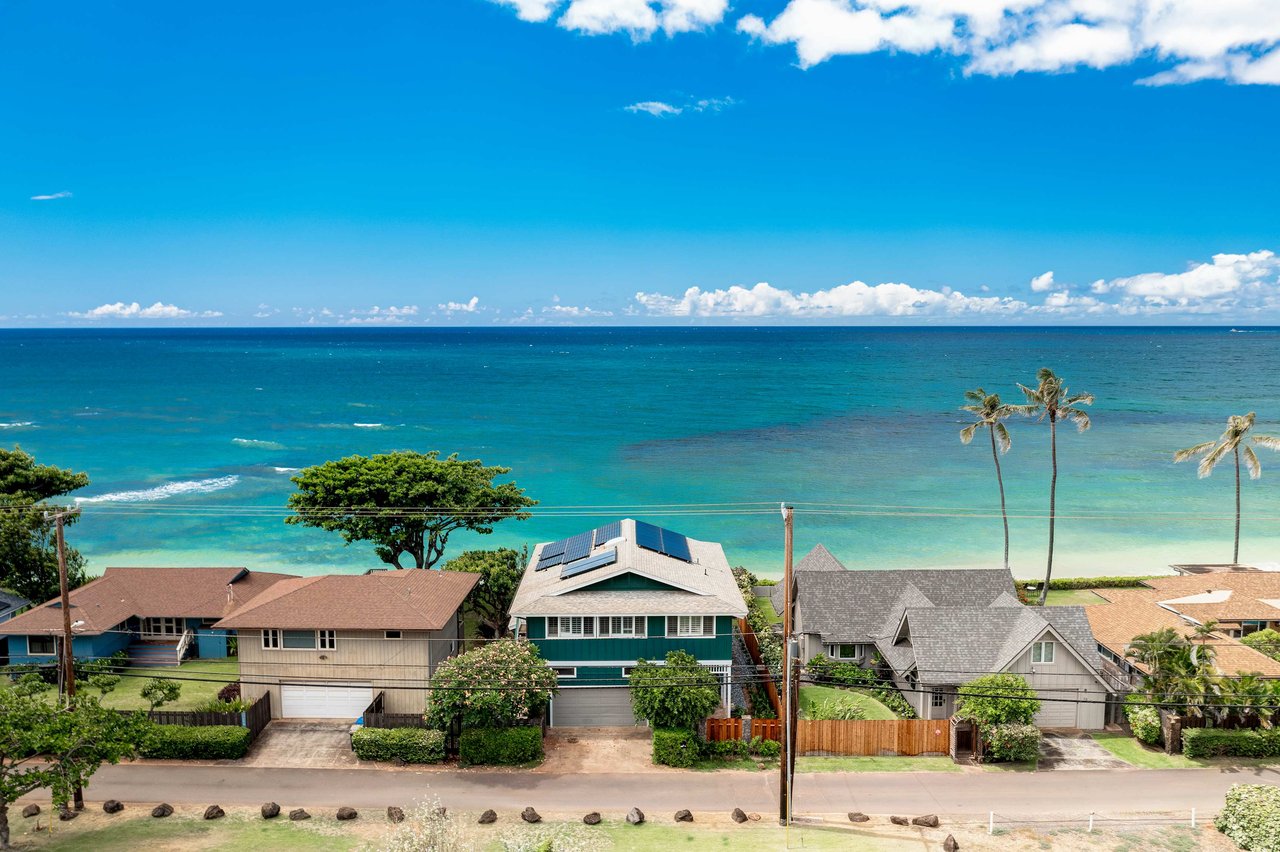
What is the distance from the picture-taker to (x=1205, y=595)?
4188 cm

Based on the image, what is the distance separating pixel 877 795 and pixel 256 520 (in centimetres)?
5817

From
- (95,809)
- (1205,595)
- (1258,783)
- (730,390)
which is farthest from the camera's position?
(730,390)

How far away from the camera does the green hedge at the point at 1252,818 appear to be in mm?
23828

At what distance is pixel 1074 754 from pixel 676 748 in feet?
49.8

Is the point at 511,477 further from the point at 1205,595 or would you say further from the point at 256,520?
the point at 1205,595

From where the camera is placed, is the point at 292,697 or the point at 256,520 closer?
the point at 292,697

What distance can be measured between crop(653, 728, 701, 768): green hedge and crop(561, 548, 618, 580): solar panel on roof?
7195 millimetres

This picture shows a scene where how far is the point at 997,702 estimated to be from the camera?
30.5 metres

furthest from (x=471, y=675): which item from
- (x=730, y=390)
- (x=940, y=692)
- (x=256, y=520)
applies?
(x=730, y=390)

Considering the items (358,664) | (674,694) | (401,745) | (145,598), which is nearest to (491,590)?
(358,664)

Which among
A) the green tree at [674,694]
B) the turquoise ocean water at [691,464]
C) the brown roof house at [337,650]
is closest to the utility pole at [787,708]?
the green tree at [674,694]

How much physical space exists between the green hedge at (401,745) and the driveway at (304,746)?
78cm

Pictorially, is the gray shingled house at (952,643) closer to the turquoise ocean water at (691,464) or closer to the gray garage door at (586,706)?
the gray garage door at (586,706)

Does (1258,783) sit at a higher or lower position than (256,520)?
lower
